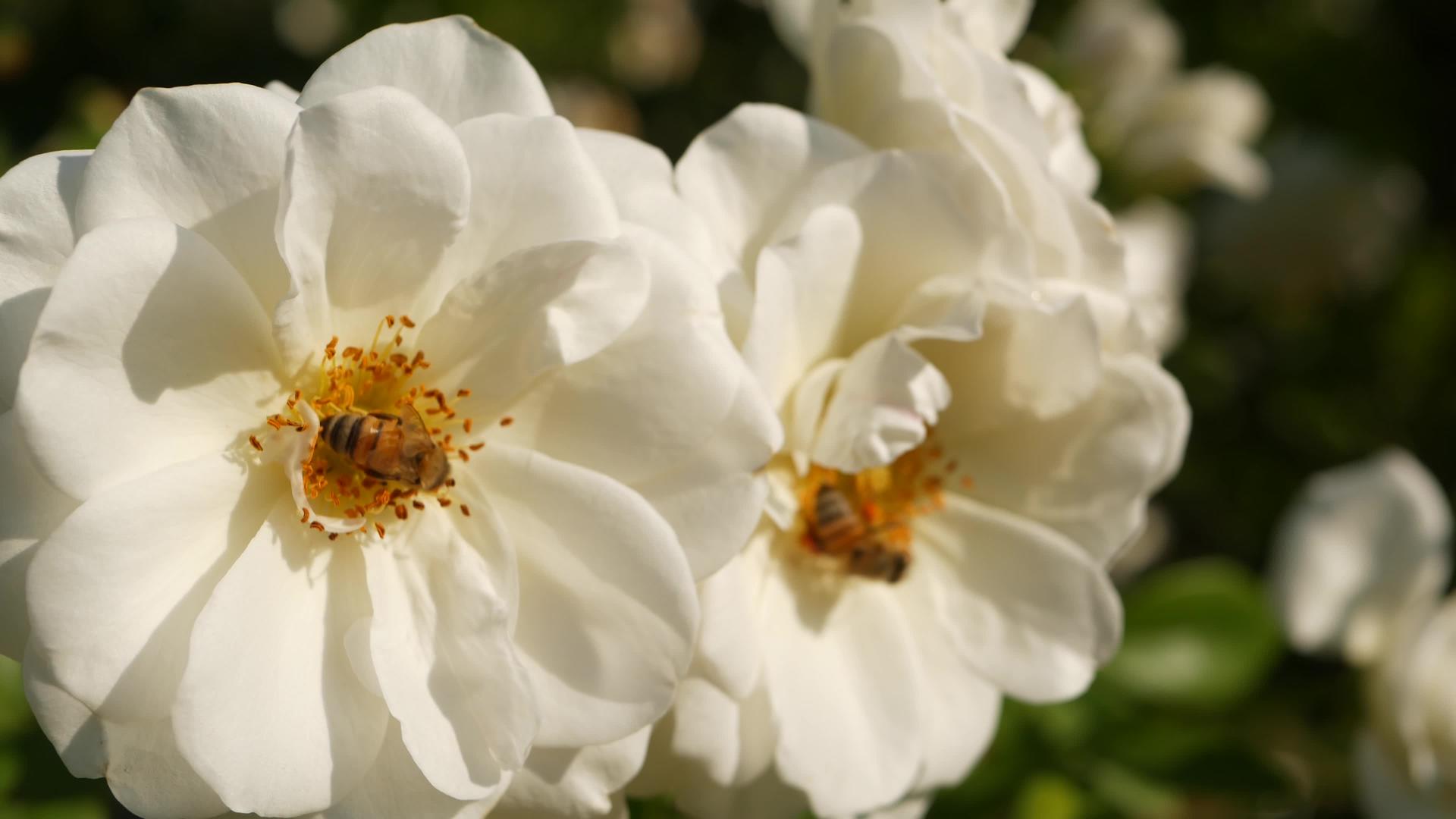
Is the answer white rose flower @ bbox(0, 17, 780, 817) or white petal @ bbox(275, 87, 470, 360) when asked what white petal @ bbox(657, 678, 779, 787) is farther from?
white petal @ bbox(275, 87, 470, 360)

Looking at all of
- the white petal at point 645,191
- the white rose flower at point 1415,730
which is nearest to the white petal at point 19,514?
the white petal at point 645,191

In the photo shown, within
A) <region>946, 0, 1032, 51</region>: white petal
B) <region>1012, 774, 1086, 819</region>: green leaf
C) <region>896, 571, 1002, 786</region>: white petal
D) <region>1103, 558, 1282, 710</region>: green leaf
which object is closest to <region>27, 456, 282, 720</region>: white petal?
<region>896, 571, 1002, 786</region>: white petal

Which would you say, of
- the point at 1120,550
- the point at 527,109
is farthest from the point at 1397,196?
the point at 527,109

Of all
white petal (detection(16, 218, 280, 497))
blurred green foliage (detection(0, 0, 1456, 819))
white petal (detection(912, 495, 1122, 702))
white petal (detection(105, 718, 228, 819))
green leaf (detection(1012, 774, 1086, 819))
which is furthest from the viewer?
blurred green foliage (detection(0, 0, 1456, 819))

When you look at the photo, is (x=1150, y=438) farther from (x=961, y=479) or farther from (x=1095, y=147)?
(x=1095, y=147)

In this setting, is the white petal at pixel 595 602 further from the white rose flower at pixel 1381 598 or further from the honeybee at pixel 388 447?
the white rose flower at pixel 1381 598

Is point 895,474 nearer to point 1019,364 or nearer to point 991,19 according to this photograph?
point 1019,364

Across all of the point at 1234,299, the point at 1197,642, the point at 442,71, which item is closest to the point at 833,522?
the point at 442,71
